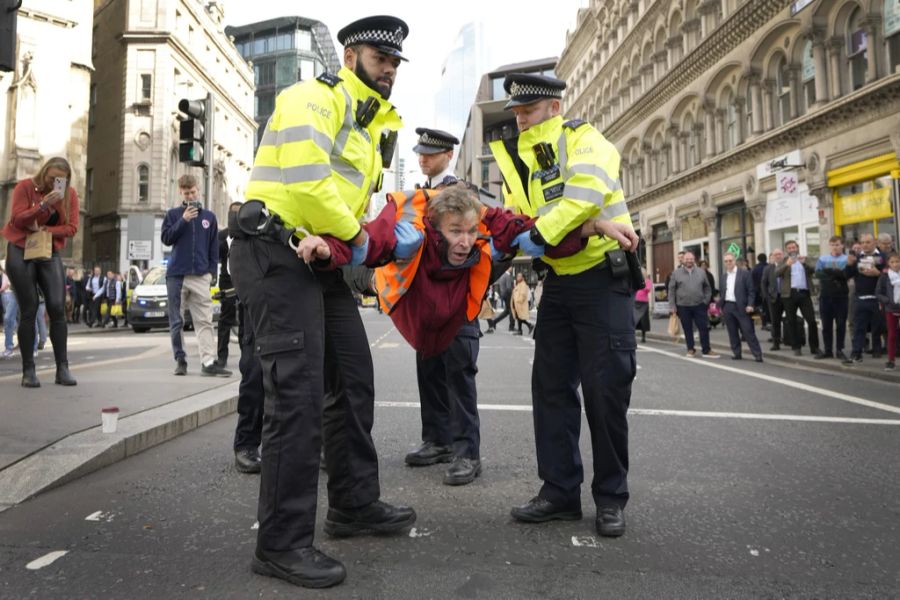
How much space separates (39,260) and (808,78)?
2061 cm

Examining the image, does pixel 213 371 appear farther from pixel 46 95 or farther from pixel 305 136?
pixel 46 95

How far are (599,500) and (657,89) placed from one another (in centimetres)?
2933

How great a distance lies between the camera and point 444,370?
159 inches

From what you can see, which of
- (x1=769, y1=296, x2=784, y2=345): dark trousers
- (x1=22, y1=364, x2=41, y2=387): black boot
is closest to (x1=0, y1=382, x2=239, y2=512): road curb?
(x1=22, y1=364, x2=41, y2=387): black boot

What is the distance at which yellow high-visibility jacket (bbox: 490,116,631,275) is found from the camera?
271cm

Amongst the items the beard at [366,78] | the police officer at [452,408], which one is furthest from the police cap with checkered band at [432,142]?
the beard at [366,78]

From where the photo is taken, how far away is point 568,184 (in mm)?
2758

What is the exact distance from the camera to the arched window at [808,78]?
729 inches

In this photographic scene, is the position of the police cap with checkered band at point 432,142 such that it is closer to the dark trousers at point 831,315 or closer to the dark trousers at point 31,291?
the dark trousers at point 31,291

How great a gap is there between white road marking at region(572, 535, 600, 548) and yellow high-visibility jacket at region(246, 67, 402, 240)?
1.56m

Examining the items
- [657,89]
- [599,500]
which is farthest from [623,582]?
[657,89]

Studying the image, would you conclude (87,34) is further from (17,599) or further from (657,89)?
(17,599)

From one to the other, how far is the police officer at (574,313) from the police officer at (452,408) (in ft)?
2.32

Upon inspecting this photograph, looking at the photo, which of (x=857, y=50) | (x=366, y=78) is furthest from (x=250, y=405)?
(x=857, y=50)
